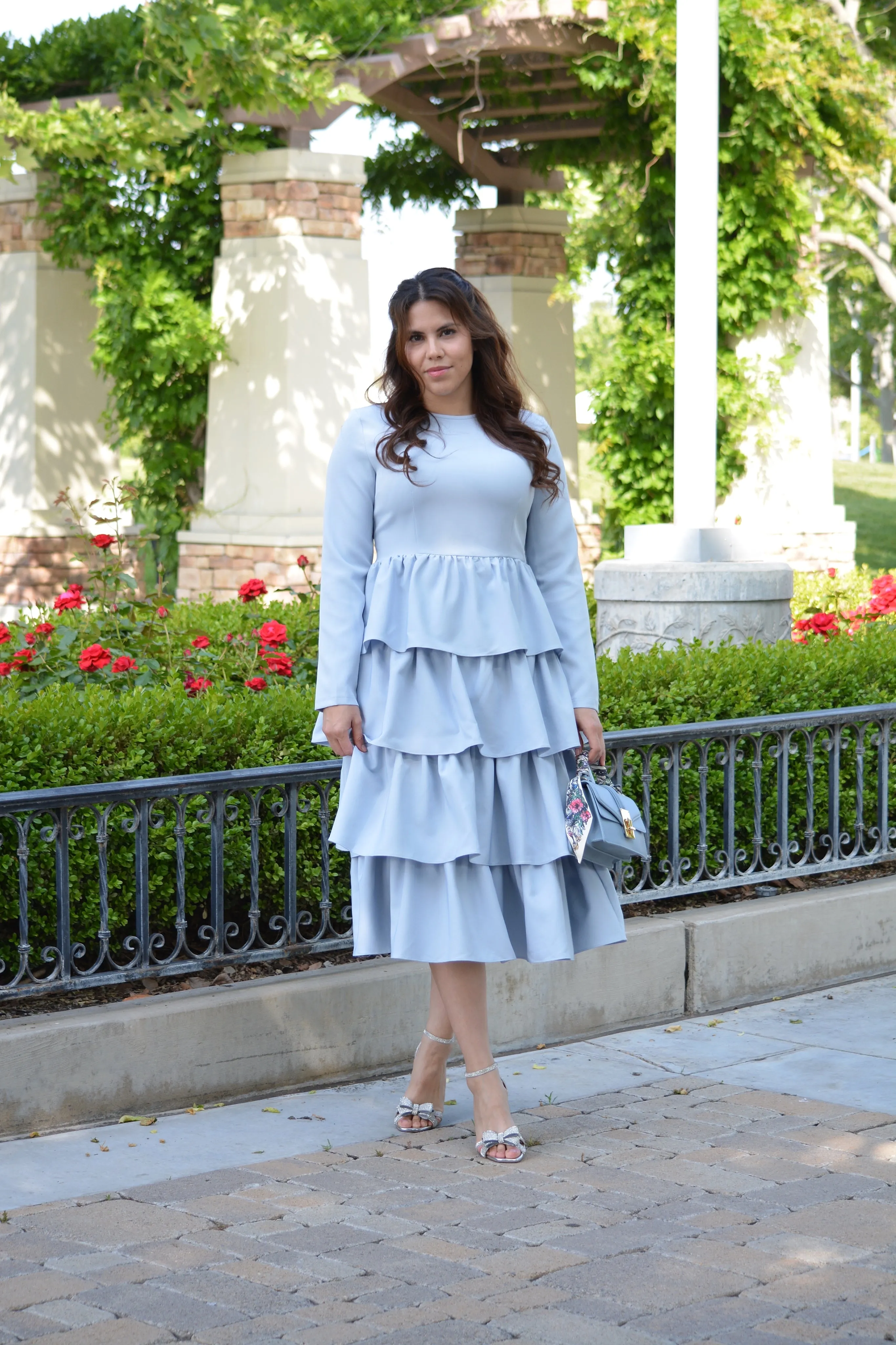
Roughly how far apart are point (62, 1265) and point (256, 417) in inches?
380

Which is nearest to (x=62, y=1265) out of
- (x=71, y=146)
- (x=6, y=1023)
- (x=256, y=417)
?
(x=6, y=1023)

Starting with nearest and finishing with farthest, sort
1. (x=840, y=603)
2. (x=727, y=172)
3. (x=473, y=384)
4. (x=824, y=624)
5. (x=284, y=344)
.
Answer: (x=473, y=384) < (x=824, y=624) < (x=840, y=603) < (x=284, y=344) < (x=727, y=172)

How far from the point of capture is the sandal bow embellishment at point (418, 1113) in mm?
→ 3811

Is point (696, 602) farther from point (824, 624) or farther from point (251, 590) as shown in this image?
point (251, 590)

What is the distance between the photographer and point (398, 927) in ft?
11.7

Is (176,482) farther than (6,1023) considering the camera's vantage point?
Yes

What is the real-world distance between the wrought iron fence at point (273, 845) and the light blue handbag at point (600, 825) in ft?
3.23

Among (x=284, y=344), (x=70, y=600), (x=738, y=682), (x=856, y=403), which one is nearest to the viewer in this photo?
(x=738, y=682)

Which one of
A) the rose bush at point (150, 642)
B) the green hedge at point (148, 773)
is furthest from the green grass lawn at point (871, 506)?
the green hedge at point (148, 773)

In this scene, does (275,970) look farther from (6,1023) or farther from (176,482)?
(176,482)

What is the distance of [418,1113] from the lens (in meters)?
3.82

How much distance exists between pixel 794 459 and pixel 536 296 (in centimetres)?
302

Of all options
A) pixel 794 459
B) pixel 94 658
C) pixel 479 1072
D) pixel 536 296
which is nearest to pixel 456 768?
pixel 479 1072

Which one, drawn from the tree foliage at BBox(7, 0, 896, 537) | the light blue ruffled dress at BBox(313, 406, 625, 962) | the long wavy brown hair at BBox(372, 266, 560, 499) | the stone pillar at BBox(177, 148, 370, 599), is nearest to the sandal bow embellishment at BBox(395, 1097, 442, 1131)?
the light blue ruffled dress at BBox(313, 406, 625, 962)
